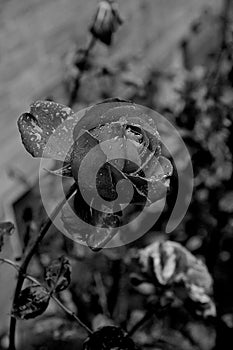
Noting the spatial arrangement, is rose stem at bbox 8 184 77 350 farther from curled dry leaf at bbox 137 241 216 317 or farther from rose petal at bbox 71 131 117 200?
curled dry leaf at bbox 137 241 216 317

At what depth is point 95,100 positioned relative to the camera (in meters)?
1.64

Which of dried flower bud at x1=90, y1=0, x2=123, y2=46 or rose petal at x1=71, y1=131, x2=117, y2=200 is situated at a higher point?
rose petal at x1=71, y1=131, x2=117, y2=200

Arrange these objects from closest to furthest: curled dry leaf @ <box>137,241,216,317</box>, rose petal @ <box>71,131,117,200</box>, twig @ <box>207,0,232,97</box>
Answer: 1. rose petal @ <box>71,131,117,200</box>
2. curled dry leaf @ <box>137,241,216,317</box>
3. twig @ <box>207,0,232,97</box>

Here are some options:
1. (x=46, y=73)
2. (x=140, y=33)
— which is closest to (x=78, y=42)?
(x=46, y=73)

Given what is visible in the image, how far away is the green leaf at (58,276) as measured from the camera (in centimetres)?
74

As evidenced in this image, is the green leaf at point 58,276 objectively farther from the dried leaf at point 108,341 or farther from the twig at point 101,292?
the twig at point 101,292

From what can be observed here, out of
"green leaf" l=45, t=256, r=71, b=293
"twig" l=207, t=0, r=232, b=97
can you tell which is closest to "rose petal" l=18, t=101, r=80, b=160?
"green leaf" l=45, t=256, r=71, b=293

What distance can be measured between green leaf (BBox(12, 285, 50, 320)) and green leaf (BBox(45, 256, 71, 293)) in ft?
0.05

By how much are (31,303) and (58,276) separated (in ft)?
0.16

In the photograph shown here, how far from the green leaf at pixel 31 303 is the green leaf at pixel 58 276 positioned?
16 mm

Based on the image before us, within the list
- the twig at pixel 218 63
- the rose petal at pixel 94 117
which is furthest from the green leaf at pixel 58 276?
the twig at pixel 218 63

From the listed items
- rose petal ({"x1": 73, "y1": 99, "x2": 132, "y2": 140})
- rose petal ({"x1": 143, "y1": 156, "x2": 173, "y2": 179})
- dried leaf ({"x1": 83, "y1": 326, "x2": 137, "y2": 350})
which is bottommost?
dried leaf ({"x1": 83, "y1": 326, "x2": 137, "y2": 350})

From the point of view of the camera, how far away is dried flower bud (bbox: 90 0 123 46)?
1140 millimetres

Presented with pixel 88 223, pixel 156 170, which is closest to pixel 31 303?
pixel 88 223
